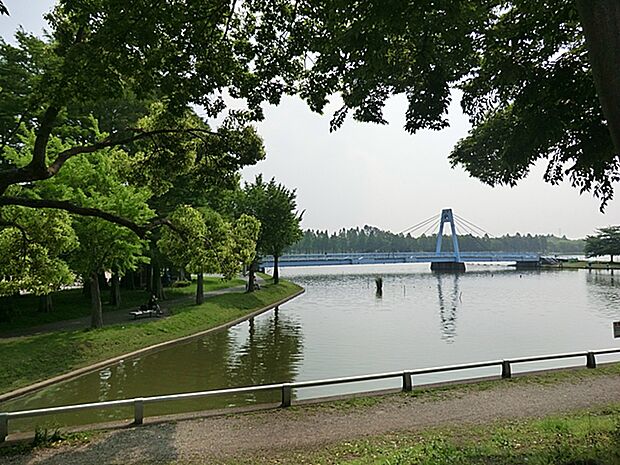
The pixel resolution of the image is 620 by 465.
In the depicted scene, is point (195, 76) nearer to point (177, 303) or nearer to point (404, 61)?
point (404, 61)

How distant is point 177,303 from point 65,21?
21567mm

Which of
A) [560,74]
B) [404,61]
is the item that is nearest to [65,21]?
[404,61]

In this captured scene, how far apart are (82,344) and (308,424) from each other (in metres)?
11.1

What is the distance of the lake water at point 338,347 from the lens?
1298 centimetres

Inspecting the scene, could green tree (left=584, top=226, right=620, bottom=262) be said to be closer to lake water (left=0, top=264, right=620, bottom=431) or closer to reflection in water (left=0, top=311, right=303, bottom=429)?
lake water (left=0, top=264, right=620, bottom=431)

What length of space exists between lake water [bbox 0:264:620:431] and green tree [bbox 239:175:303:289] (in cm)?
869

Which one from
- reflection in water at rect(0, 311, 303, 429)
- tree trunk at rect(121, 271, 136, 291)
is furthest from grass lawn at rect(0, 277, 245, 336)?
reflection in water at rect(0, 311, 303, 429)

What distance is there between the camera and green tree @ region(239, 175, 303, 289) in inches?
1635

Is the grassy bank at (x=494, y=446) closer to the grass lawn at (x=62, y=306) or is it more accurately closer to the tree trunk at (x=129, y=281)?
the grass lawn at (x=62, y=306)

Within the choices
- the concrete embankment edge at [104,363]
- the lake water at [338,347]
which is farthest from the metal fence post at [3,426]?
the concrete embankment edge at [104,363]

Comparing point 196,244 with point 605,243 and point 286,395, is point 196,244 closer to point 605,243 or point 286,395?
point 286,395

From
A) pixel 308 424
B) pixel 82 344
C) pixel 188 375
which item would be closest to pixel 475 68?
pixel 308 424

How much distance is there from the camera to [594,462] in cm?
484

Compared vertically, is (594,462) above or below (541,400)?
above
